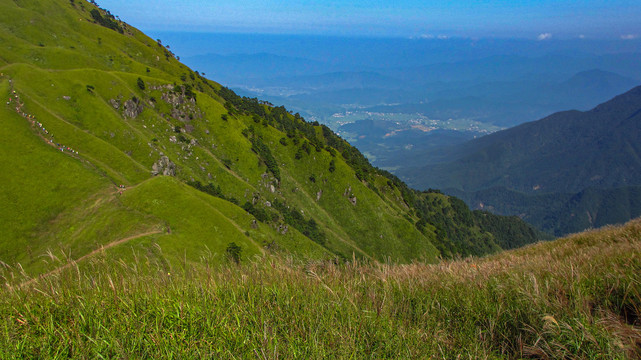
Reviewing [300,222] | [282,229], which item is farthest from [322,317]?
[300,222]

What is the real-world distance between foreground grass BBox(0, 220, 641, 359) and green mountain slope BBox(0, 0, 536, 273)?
207cm

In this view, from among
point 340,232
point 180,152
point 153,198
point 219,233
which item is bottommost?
point 340,232

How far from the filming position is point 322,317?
12.3 feet

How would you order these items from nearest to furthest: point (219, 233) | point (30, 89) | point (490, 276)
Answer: point (490, 276), point (219, 233), point (30, 89)

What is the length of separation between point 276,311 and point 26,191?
192 feet

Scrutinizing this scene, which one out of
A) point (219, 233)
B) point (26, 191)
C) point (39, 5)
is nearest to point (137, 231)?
point (219, 233)

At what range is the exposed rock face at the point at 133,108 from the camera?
84000 millimetres

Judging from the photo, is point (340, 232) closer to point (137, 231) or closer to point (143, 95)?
point (137, 231)

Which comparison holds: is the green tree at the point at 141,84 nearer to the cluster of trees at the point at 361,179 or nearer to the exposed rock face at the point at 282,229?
the cluster of trees at the point at 361,179

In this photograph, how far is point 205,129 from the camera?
97375 mm

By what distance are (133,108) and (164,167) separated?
26.0 metres

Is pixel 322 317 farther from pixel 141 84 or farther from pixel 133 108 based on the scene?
pixel 141 84

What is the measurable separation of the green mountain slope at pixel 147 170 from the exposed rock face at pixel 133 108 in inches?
12.3

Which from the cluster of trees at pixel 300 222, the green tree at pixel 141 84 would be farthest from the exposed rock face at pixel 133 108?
the cluster of trees at pixel 300 222
